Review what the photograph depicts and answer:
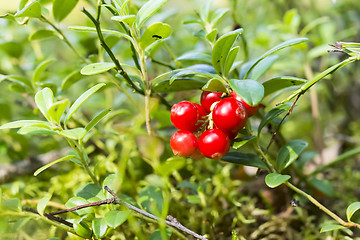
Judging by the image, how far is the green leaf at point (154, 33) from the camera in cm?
95

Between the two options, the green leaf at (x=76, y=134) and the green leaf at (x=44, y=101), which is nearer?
the green leaf at (x=76, y=134)

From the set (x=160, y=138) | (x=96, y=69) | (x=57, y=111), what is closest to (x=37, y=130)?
(x=57, y=111)

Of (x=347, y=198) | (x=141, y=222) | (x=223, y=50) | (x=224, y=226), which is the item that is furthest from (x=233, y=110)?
(x=347, y=198)

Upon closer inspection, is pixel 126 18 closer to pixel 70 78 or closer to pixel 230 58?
pixel 230 58

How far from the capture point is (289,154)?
1.09 meters

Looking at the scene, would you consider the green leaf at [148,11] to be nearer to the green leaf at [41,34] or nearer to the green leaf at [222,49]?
the green leaf at [222,49]

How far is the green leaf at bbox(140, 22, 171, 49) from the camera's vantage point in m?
0.95

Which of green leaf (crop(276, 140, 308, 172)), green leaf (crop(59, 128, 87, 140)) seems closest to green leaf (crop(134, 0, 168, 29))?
green leaf (crop(59, 128, 87, 140))

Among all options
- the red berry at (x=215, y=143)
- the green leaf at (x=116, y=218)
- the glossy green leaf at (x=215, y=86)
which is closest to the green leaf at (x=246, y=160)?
the red berry at (x=215, y=143)

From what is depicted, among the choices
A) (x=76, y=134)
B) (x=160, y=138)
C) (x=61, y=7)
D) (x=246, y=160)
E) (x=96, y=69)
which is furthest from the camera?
(x=160, y=138)

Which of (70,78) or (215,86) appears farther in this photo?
(70,78)

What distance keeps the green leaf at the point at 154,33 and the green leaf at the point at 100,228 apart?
0.51 metres

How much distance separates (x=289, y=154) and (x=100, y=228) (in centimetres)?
61

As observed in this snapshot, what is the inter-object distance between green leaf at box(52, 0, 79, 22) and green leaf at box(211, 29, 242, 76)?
23.1 inches
